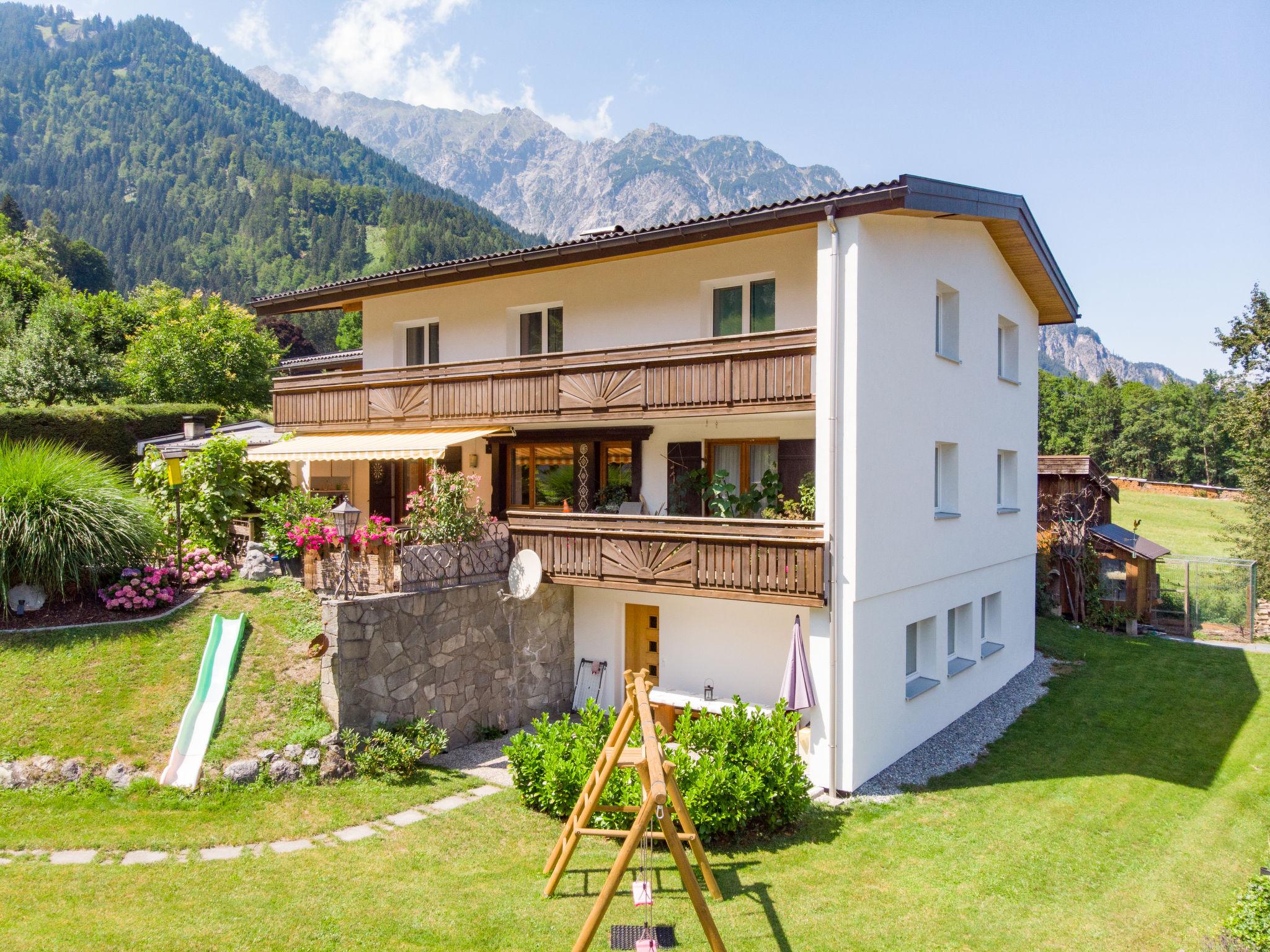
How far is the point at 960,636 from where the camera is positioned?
18.2m

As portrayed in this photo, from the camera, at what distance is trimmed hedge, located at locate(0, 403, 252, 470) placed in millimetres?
24672

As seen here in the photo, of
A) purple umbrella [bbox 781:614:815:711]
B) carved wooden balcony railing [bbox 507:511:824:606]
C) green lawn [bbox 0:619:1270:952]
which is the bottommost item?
green lawn [bbox 0:619:1270:952]

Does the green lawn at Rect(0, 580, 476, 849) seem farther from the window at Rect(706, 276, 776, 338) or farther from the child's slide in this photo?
the window at Rect(706, 276, 776, 338)

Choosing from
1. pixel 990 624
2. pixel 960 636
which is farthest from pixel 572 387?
pixel 990 624

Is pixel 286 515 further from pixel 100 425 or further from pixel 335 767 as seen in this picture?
pixel 100 425

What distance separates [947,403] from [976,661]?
591 cm

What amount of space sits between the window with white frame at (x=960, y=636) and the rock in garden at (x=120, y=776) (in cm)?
1517

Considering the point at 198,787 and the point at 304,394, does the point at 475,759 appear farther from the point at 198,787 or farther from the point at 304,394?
the point at 304,394

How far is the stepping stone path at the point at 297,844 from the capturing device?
30.7ft

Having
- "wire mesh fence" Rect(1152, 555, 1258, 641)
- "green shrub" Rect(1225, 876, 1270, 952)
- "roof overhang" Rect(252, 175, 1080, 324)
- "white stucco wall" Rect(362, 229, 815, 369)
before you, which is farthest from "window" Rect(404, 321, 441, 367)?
"wire mesh fence" Rect(1152, 555, 1258, 641)

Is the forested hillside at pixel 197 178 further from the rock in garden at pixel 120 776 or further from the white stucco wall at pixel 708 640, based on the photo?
the rock in garden at pixel 120 776

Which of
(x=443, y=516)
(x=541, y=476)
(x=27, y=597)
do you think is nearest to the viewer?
(x=27, y=597)

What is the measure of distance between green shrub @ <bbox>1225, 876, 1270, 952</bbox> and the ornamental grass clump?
666 inches

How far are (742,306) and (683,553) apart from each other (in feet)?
18.0
